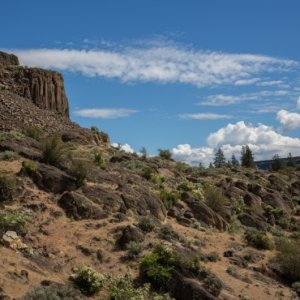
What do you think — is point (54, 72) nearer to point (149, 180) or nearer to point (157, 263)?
point (149, 180)

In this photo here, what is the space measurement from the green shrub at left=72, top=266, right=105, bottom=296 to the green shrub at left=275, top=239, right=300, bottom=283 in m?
10.2

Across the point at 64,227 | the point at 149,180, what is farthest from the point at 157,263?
the point at 149,180

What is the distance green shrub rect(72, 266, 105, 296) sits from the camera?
17.1 metres

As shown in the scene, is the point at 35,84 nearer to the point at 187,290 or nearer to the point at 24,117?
the point at 24,117

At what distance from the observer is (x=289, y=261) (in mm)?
23562

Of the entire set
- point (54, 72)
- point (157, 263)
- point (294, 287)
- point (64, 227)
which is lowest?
point (294, 287)

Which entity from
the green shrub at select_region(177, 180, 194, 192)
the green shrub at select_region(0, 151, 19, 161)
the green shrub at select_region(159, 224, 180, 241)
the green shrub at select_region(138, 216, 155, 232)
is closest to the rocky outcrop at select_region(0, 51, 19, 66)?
the green shrub at select_region(0, 151, 19, 161)

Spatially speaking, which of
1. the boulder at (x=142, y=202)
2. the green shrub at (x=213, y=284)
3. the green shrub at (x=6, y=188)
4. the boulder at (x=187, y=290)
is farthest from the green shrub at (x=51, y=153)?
the green shrub at (x=213, y=284)

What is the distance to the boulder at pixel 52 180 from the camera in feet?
82.5

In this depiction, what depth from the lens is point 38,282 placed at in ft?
51.6

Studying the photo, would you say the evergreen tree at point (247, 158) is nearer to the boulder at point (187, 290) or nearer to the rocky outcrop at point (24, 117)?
the rocky outcrop at point (24, 117)

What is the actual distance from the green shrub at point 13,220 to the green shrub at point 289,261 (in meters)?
12.4

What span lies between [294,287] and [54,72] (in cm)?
3727

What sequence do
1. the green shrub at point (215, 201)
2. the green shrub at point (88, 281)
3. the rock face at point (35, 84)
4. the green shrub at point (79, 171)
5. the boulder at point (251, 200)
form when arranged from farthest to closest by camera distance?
1. the rock face at point (35, 84)
2. the boulder at point (251, 200)
3. the green shrub at point (215, 201)
4. the green shrub at point (79, 171)
5. the green shrub at point (88, 281)
